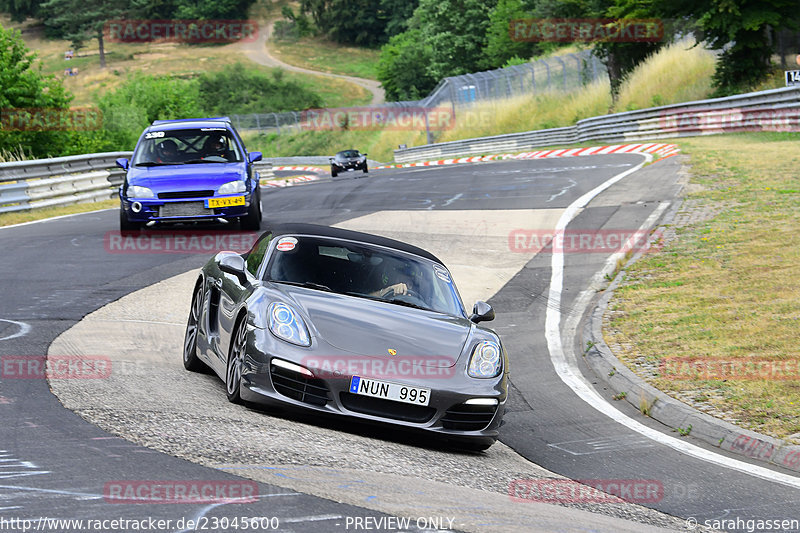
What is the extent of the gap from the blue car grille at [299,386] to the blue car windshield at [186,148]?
10784 mm

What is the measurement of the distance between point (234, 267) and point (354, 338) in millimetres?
1383

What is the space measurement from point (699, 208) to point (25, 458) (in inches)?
586

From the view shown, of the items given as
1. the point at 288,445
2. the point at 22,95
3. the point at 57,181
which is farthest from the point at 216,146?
the point at 22,95

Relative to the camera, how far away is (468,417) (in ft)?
22.6

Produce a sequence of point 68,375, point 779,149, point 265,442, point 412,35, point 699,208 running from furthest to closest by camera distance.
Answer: point 412,35
point 779,149
point 699,208
point 68,375
point 265,442

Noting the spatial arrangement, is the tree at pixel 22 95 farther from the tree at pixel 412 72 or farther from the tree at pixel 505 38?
the tree at pixel 412 72

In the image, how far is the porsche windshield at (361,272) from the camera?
25.4 feet

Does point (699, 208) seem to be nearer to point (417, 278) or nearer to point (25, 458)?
point (417, 278)

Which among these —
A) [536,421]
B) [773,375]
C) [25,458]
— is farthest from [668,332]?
[25,458]

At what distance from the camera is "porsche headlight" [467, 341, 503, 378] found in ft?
23.2

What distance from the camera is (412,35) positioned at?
109875 millimetres

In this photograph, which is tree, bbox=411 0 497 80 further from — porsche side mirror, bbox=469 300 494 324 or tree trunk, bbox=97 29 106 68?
porsche side mirror, bbox=469 300 494 324

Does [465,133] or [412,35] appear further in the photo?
[412,35]

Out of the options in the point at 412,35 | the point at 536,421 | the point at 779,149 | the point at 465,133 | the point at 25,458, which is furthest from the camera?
the point at 412,35
